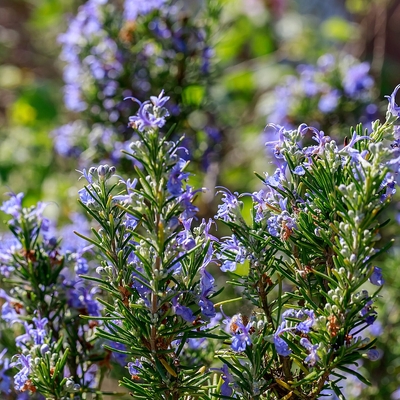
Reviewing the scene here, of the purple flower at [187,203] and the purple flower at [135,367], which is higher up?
the purple flower at [187,203]

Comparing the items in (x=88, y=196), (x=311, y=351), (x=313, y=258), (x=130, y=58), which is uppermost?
(x=130, y=58)

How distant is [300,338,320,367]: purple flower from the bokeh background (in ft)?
1.74

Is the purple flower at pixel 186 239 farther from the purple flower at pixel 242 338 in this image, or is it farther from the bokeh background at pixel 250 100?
the bokeh background at pixel 250 100

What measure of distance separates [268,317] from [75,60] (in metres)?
0.92

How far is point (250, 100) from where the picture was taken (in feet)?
7.30

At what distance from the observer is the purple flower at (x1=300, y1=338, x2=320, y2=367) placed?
578 millimetres

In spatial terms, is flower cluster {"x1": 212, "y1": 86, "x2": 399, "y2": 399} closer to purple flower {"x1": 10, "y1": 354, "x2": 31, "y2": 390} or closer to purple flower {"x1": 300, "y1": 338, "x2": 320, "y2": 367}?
purple flower {"x1": 300, "y1": 338, "x2": 320, "y2": 367}

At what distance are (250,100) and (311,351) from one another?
1729mm

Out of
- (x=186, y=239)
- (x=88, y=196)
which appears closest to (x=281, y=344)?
(x=186, y=239)

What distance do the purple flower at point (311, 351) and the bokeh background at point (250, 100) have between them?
20.9 inches

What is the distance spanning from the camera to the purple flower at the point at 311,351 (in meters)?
0.58

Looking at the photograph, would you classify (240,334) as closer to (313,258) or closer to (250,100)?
(313,258)

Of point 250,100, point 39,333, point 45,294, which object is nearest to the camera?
point 39,333

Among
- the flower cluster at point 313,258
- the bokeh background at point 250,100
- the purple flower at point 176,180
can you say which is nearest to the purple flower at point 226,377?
the flower cluster at point 313,258
